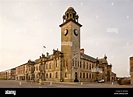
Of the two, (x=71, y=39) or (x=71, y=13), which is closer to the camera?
(x=71, y=13)

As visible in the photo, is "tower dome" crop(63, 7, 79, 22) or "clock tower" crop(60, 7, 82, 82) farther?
"clock tower" crop(60, 7, 82, 82)

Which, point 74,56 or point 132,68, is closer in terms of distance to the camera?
point 132,68

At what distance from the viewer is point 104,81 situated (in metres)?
3.96

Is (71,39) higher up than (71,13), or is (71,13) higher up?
(71,13)

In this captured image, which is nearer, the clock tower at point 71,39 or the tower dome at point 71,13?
the tower dome at point 71,13

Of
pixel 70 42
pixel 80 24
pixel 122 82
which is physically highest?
pixel 80 24

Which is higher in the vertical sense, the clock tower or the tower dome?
the tower dome

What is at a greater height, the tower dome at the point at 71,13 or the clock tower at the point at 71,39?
the tower dome at the point at 71,13
